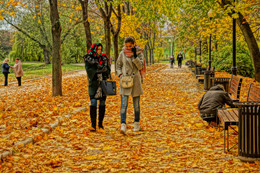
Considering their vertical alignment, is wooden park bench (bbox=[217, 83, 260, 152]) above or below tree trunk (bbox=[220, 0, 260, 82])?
below

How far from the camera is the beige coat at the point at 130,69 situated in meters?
7.14

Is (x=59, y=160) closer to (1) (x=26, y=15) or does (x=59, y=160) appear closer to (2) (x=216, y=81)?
(2) (x=216, y=81)

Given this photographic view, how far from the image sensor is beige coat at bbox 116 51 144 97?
7.14 m

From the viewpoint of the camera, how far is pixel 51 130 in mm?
7746

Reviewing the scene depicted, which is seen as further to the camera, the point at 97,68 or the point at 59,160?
the point at 97,68

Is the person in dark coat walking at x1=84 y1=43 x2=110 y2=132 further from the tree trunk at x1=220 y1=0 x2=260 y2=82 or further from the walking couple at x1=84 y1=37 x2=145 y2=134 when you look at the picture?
the tree trunk at x1=220 y1=0 x2=260 y2=82

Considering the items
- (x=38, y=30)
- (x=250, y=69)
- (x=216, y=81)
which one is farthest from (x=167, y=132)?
(x=38, y=30)

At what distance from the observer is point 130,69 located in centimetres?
720

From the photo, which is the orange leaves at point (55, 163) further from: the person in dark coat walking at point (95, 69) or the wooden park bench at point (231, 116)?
the wooden park bench at point (231, 116)

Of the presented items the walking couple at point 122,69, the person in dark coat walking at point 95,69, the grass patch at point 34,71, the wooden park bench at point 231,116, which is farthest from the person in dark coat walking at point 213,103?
the grass patch at point 34,71

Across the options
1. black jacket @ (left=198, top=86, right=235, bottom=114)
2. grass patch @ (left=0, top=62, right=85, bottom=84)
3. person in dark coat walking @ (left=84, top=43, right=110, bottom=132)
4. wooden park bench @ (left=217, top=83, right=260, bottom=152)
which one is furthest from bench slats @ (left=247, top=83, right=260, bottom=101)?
grass patch @ (left=0, top=62, right=85, bottom=84)

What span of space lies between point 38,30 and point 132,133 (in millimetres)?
37841

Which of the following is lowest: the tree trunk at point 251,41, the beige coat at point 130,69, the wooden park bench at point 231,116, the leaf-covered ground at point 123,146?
the leaf-covered ground at point 123,146

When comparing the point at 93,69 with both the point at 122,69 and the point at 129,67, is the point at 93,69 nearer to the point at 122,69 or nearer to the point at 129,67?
the point at 122,69
